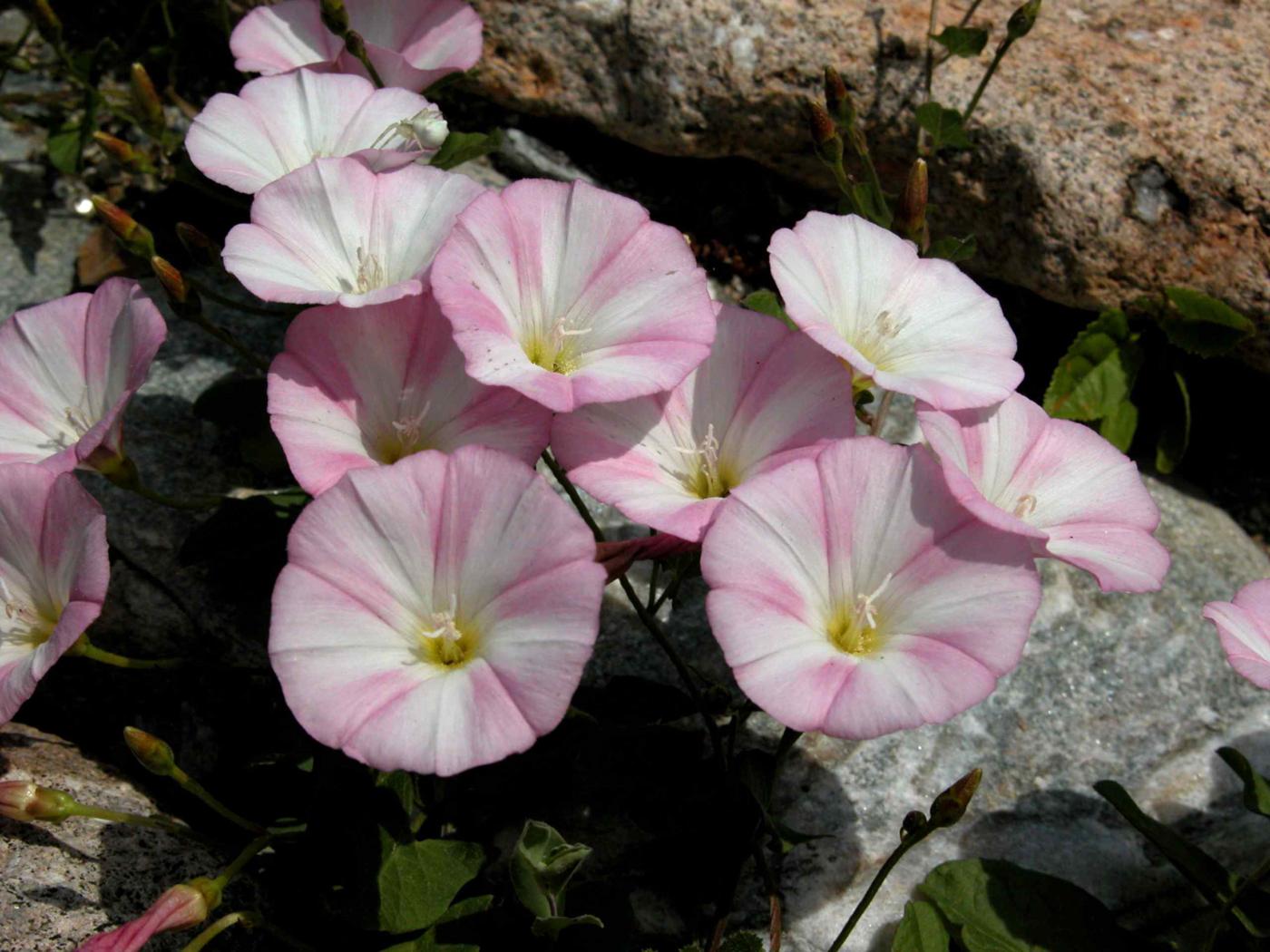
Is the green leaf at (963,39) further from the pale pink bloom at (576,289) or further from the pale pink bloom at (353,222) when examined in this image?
the pale pink bloom at (353,222)

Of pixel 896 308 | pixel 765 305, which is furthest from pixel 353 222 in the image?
pixel 896 308

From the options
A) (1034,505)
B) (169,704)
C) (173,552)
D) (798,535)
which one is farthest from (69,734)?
(1034,505)

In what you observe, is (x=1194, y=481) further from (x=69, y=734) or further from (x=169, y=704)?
(x=69, y=734)

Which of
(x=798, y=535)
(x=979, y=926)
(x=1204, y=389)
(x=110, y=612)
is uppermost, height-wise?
(x=798, y=535)

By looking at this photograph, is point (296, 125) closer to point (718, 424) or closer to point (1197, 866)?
point (718, 424)

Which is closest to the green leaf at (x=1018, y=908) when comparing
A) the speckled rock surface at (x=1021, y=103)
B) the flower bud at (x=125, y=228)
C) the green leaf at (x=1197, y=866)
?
the green leaf at (x=1197, y=866)

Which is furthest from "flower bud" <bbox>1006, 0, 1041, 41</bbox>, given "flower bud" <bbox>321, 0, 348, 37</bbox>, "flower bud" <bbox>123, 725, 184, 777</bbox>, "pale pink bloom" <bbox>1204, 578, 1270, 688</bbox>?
"flower bud" <bbox>123, 725, 184, 777</bbox>

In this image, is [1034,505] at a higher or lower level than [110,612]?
higher
